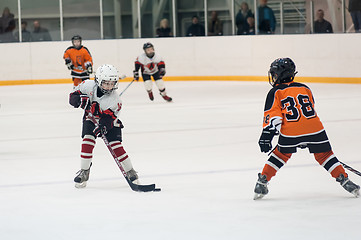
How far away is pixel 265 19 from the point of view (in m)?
15.5

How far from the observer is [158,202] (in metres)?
4.50

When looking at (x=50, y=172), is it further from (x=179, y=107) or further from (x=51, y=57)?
(x=51, y=57)

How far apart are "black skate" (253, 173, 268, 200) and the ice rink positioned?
6cm

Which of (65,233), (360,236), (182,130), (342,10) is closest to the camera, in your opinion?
(360,236)

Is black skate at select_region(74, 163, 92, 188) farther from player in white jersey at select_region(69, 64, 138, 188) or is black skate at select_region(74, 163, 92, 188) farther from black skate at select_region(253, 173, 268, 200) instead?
black skate at select_region(253, 173, 268, 200)

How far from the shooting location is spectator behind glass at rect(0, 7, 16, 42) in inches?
647

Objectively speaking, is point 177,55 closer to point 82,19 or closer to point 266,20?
point 266,20

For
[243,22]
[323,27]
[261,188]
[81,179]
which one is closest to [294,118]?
[261,188]

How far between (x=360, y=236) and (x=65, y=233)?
141 cm

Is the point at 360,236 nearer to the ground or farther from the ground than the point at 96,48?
nearer to the ground

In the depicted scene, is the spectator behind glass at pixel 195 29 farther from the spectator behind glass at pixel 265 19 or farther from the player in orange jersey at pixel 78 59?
the player in orange jersey at pixel 78 59

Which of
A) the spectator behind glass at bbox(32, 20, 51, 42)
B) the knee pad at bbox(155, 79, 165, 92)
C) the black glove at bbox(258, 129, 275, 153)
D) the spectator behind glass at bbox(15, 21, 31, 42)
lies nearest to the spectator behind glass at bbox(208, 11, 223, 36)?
the spectator behind glass at bbox(32, 20, 51, 42)

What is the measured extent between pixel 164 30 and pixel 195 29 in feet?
2.23

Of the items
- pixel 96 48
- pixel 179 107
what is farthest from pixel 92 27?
pixel 179 107
